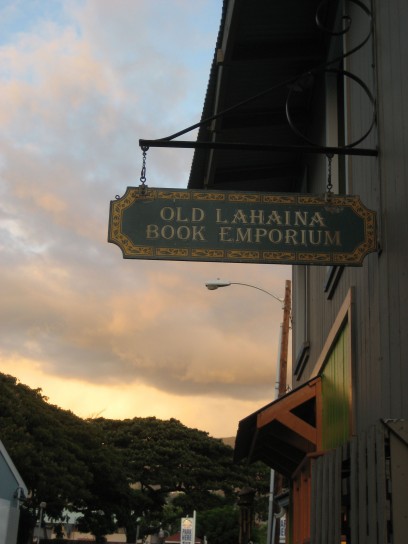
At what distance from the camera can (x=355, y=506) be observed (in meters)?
5.36

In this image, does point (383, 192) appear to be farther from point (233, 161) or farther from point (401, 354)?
point (233, 161)

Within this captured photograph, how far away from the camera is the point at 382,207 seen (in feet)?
20.6

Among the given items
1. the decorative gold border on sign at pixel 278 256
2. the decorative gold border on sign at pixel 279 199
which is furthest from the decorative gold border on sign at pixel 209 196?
the decorative gold border on sign at pixel 278 256

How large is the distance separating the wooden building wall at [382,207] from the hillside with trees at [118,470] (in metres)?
25.9

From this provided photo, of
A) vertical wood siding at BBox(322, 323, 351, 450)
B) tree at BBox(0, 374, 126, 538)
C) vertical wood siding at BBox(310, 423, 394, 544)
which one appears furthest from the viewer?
tree at BBox(0, 374, 126, 538)

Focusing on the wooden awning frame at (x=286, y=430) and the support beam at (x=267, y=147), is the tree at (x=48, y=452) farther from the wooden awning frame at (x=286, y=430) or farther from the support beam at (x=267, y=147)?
the support beam at (x=267, y=147)

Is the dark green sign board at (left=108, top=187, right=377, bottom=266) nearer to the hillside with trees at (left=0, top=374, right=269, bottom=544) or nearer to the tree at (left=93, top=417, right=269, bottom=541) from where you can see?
the hillside with trees at (left=0, top=374, right=269, bottom=544)

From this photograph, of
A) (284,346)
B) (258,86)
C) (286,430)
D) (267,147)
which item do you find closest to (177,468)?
(284,346)

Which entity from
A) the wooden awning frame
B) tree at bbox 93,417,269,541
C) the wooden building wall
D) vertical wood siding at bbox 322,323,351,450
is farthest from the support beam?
tree at bbox 93,417,269,541

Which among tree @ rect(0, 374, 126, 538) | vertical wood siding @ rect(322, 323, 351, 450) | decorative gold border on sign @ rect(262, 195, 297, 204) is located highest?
tree @ rect(0, 374, 126, 538)

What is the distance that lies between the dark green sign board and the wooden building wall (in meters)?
0.26

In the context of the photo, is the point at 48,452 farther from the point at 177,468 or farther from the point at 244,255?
the point at 244,255

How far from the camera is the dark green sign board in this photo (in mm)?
6250

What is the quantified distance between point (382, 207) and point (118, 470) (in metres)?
37.6
